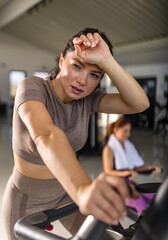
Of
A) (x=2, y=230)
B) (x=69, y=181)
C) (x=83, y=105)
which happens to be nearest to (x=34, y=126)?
(x=69, y=181)

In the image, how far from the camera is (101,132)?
11.1ft

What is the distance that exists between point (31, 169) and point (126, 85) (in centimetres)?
35

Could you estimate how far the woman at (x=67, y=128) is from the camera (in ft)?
0.78

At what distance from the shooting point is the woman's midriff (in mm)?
606

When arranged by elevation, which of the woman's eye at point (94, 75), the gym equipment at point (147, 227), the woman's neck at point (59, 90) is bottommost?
the gym equipment at point (147, 227)

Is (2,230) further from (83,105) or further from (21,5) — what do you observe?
(21,5)

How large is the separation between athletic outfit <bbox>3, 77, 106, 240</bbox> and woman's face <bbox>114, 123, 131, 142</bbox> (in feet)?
0.41

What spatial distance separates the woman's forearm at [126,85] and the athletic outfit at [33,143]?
0.12m

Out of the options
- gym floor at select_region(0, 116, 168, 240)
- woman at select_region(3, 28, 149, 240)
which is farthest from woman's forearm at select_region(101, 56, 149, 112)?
gym floor at select_region(0, 116, 168, 240)

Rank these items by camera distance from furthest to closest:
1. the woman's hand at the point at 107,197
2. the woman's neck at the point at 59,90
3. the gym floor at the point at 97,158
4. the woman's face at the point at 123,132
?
the gym floor at the point at 97,158, the woman's face at the point at 123,132, the woman's neck at the point at 59,90, the woman's hand at the point at 107,197

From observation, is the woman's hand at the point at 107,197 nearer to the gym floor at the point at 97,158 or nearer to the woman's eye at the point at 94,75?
the woman's eye at the point at 94,75

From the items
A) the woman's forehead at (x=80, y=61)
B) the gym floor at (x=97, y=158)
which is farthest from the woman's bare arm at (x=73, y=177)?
the gym floor at (x=97, y=158)

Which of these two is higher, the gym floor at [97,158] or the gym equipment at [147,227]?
the gym equipment at [147,227]

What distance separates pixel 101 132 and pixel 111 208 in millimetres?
3168
